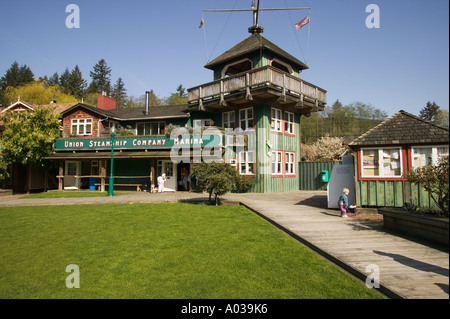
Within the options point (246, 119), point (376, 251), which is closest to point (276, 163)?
point (246, 119)

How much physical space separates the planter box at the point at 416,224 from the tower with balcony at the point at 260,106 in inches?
444

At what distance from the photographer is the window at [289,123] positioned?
20.9 meters

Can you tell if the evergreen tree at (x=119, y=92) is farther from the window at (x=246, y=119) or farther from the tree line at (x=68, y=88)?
the window at (x=246, y=119)

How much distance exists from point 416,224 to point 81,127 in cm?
2594

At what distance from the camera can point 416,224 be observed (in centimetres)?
660

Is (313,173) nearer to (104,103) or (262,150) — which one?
(262,150)

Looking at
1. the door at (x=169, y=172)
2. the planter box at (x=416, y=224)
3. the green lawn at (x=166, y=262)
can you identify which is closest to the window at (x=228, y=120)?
the door at (x=169, y=172)

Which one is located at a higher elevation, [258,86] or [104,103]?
[104,103]

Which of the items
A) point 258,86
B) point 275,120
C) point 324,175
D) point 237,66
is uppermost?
point 237,66

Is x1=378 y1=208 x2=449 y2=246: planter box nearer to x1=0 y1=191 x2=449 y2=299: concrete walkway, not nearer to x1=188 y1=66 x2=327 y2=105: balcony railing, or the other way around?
x1=0 y1=191 x2=449 y2=299: concrete walkway

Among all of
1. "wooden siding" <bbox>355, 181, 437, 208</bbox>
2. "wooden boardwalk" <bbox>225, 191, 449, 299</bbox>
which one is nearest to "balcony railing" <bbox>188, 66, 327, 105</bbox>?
"wooden siding" <bbox>355, 181, 437, 208</bbox>
